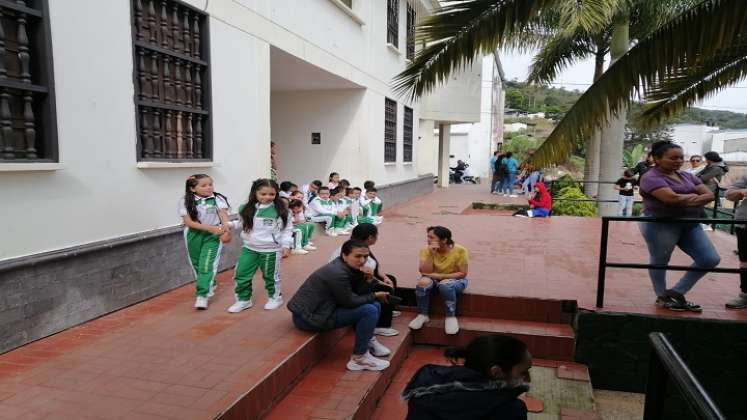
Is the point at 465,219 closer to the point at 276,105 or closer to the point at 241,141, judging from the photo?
the point at 276,105

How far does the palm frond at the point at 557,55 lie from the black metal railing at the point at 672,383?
13.2 metres

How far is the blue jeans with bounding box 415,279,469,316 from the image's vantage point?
4934 millimetres

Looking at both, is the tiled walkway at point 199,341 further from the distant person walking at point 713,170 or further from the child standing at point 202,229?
the distant person walking at point 713,170

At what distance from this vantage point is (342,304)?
3.94 m

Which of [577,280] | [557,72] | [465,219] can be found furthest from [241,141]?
[557,72]

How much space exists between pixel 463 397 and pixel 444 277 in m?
2.93

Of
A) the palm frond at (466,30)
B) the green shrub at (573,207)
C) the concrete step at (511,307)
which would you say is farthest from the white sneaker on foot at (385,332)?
the green shrub at (573,207)

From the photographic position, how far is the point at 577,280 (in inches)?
231

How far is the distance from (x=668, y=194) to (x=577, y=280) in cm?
185

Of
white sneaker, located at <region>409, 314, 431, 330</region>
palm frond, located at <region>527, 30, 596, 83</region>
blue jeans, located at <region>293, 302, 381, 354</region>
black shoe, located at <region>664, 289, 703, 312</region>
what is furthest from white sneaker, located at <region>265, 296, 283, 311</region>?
palm frond, located at <region>527, 30, 596, 83</region>

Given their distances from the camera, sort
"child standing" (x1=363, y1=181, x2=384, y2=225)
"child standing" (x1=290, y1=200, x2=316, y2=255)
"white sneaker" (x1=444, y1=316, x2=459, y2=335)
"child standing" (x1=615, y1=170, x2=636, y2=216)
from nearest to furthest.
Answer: "white sneaker" (x1=444, y1=316, x2=459, y2=335)
"child standing" (x1=290, y1=200, x2=316, y2=255)
"child standing" (x1=363, y1=181, x2=384, y2=225)
"child standing" (x1=615, y1=170, x2=636, y2=216)

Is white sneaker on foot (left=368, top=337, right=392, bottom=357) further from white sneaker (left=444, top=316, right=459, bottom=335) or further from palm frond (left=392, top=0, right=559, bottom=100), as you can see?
palm frond (left=392, top=0, right=559, bottom=100)

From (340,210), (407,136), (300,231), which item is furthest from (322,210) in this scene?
(407,136)

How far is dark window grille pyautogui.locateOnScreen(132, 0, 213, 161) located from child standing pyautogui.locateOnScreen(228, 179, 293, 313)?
1.29 meters
